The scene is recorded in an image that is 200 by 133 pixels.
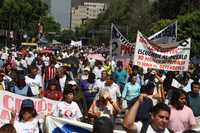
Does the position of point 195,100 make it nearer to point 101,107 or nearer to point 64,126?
point 101,107

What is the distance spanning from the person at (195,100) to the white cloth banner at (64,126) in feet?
7.61

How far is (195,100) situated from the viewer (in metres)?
10.8

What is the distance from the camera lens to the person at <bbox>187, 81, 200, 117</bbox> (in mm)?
10592

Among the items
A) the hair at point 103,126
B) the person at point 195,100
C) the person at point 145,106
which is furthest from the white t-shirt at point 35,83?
the hair at point 103,126

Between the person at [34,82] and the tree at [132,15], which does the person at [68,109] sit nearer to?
the person at [34,82]

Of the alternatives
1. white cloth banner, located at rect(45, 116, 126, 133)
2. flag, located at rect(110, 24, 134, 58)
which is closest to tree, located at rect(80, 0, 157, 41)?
flag, located at rect(110, 24, 134, 58)

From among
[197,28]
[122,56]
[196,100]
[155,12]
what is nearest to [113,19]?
[155,12]

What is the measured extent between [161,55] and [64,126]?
276 inches

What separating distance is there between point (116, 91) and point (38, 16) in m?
84.9

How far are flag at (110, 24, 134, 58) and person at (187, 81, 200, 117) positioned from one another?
10241 mm

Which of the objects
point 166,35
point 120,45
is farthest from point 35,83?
point 120,45

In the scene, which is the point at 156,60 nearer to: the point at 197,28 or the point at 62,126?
the point at 62,126

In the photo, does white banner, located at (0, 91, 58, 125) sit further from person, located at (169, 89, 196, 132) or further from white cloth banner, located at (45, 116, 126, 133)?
person, located at (169, 89, 196, 132)

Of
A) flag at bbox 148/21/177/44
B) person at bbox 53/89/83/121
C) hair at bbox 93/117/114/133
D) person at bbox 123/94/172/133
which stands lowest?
person at bbox 53/89/83/121
